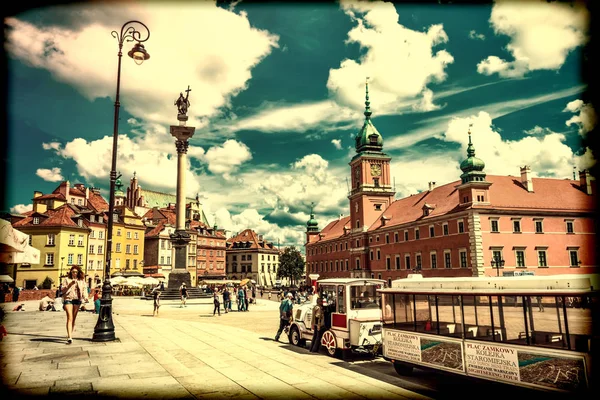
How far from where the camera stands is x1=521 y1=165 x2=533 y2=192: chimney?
48.3 meters

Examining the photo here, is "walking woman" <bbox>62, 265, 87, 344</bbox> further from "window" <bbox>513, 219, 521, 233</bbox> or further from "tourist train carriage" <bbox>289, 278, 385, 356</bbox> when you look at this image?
"window" <bbox>513, 219, 521, 233</bbox>

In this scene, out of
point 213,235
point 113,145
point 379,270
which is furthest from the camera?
point 213,235

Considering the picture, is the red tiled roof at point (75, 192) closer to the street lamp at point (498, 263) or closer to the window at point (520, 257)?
the street lamp at point (498, 263)

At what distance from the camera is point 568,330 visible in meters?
6.51

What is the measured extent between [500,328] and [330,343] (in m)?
5.41

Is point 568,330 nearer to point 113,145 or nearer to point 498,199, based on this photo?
point 113,145

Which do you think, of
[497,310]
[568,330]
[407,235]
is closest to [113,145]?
[497,310]

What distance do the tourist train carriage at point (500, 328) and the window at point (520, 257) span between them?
3953cm

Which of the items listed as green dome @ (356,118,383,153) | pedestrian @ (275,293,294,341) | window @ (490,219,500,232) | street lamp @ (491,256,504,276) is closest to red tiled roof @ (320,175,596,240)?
window @ (490,219,500,232)

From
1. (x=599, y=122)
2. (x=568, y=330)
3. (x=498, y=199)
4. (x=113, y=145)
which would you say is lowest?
(x=568, y=330)

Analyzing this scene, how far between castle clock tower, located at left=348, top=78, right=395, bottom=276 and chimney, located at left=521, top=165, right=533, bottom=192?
24.8m

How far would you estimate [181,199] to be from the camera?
4028cm

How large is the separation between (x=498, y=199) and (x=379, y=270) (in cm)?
2217

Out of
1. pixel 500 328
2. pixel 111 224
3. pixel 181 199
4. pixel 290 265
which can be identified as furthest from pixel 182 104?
pixel 290 265
